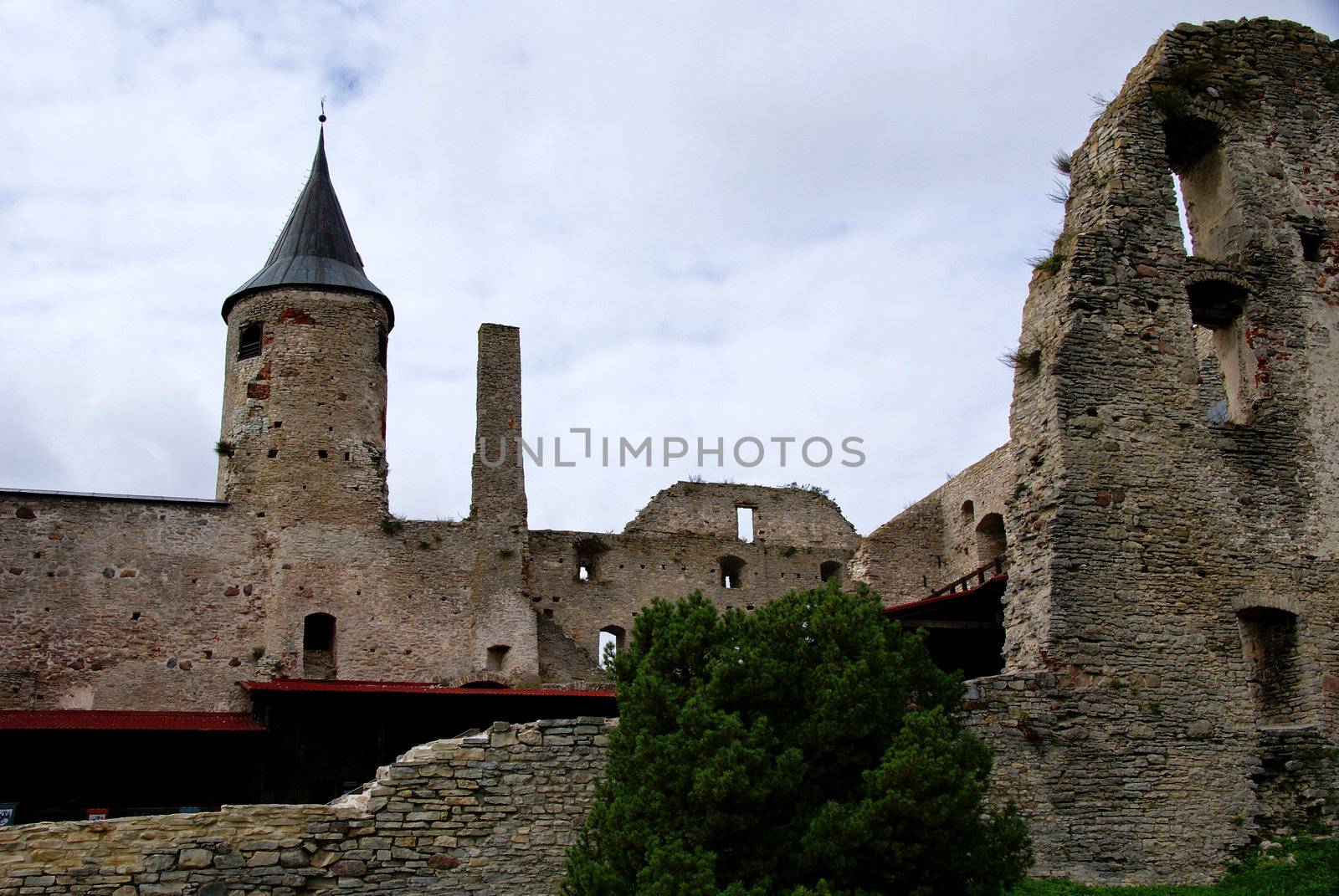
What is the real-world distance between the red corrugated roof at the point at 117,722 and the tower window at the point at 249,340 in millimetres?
7504

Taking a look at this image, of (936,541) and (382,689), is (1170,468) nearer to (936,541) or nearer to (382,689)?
(382,689)

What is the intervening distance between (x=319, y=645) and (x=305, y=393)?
4373mm

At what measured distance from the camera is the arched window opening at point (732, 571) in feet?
87.4

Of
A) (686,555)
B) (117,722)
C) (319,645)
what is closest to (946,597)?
(117,722)

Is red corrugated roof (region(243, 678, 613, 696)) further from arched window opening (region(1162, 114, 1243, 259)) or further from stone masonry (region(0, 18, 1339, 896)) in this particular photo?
arched window opening (region(1162, 114, 1243, 259))

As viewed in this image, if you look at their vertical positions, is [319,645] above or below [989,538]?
below

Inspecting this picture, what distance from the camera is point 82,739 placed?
1644 centimetres

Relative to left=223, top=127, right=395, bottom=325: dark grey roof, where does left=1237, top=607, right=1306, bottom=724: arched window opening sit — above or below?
below

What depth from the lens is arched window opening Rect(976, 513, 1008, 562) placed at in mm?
24594

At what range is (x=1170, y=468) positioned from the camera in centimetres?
1409

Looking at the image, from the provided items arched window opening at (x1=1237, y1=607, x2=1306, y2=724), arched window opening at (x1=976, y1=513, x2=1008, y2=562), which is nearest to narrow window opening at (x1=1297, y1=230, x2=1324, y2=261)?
arched window opening at (x1=1237, y1=607, x2=1306, y2=724)

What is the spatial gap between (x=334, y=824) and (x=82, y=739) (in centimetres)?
651

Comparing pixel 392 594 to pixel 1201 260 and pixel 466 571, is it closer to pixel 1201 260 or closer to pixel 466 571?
pixel 466 571

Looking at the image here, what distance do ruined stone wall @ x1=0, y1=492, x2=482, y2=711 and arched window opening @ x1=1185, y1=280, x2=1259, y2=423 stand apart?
1297 cm
